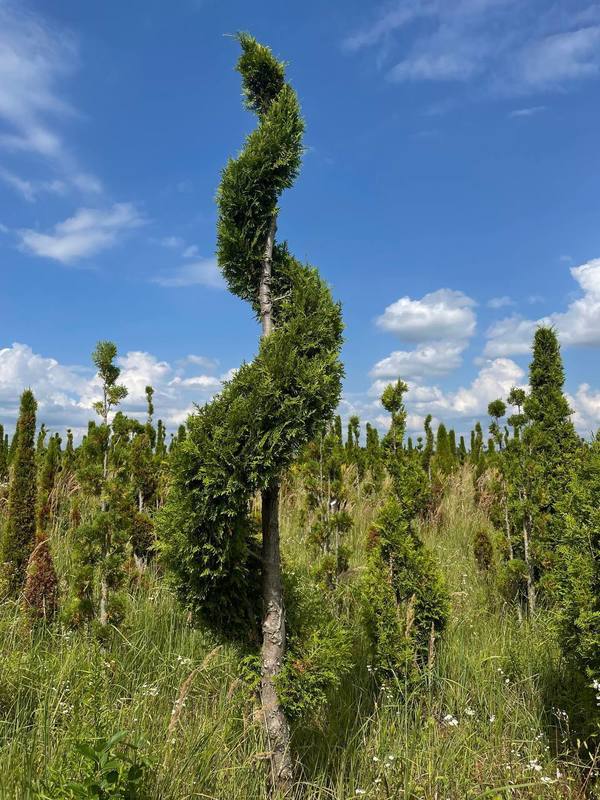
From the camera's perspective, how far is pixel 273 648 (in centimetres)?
328

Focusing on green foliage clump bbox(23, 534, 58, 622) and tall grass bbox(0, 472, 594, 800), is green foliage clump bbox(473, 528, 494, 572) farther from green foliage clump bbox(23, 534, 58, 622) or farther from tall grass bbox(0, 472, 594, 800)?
green foliage clump bbox(23, 534, 58, 622)

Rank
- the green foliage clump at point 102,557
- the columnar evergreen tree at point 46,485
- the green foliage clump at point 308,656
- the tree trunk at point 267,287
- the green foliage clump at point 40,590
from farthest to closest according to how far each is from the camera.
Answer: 1. the columnar evergreen tree at point 46,485
2. the green foliage clump at point 40,590
3. the green foliage clump at point 102,557
4. the tree trunk at point 267,287
5. the green foliage clump at point 308,656

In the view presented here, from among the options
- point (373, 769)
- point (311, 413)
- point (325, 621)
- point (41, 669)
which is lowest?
point (373, 769)

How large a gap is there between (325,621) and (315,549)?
4.06 m

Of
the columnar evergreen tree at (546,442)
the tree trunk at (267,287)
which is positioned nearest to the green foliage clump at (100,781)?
the tree trunk at (267,287)

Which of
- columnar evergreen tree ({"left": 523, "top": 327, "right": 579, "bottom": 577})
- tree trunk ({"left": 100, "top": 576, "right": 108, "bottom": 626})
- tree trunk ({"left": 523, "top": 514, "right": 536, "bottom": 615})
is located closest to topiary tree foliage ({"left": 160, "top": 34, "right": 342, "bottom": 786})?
tree trunk ({"left": 100, "top": 576, "right": 108, "bottom": 626})

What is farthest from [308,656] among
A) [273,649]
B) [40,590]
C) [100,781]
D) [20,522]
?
[20,522]

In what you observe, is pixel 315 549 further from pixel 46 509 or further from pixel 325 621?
pixel 46 509

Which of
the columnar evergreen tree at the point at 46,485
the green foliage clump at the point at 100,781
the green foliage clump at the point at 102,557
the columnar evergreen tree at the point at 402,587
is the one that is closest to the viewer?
the green foliage clump at the point at 100,781

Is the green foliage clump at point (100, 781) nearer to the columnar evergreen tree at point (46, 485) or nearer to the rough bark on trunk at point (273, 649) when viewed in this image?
the rough bark on trunk at point (273, 649)

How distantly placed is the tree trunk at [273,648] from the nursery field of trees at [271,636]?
0.01 m

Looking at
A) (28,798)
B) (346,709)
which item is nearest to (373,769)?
(346,709)

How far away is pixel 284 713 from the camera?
3.28m

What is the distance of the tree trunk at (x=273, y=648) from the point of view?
10.5ft
